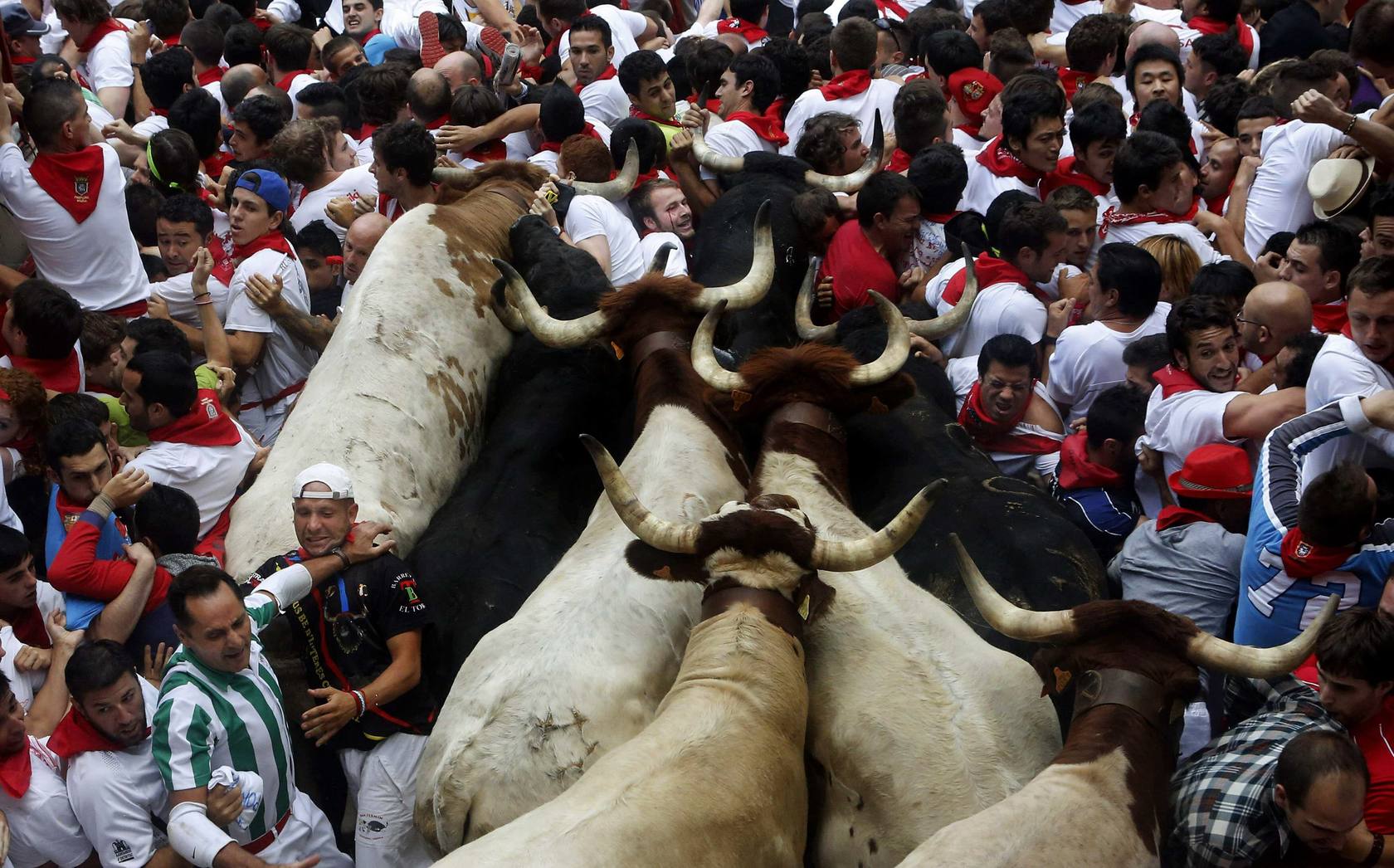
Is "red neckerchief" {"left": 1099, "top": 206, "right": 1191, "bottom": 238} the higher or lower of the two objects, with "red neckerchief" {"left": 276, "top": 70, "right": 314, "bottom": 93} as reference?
higher

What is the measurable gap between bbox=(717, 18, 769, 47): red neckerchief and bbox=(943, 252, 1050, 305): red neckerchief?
5501 millimetres

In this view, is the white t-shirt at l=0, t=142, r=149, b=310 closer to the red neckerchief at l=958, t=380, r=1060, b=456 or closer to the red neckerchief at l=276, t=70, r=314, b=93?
Answer: the red neckerchief at l=276, t=70, r=314, b=93

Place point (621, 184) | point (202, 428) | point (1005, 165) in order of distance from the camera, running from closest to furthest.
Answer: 1. point (202, 428)
2. point (621, 184)
3. point (1005, 165)

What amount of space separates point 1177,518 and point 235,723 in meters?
3.50

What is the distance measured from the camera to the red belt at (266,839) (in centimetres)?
498

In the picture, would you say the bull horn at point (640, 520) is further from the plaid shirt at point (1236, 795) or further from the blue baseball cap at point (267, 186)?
the blue baseball cap at point (267, 186)

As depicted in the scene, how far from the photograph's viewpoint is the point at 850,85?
9.38 m

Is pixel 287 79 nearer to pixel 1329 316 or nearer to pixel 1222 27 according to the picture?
pixel 1222 27

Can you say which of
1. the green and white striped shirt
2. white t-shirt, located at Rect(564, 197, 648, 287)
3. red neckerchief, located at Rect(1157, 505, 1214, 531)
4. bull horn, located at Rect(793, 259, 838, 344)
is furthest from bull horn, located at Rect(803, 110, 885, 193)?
the green and white striped shirt

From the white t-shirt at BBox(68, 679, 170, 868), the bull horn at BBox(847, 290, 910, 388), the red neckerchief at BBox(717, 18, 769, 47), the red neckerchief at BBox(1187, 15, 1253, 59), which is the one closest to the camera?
the white t-shirt at BBox(68, 679, 170, 868)

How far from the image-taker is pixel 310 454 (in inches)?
239

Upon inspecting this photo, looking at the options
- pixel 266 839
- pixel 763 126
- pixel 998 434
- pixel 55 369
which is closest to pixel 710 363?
pixel 998 434

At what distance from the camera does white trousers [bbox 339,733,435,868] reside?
5.20 metres

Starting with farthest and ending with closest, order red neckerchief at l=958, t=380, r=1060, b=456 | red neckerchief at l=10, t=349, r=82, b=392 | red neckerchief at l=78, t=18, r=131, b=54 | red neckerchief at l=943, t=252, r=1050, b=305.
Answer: red neckerchief at l=78, t=18, r=131, b=54 → red neckerchief at l=943, t=252, r=1050, b=305 → red neckerchief at l=958, t=380, r=1060, b=456 → red neckerchief at l=10, t=349, r=82, b=392
